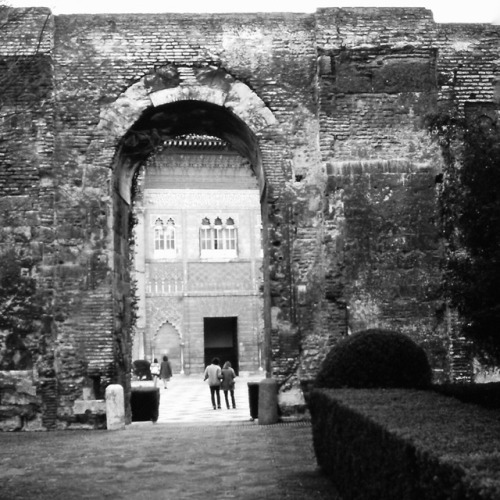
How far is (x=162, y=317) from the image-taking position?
1268 inches

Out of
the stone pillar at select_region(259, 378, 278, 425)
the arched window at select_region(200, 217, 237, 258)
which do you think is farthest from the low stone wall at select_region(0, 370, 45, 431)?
the arched window at select_region(200, 217, 237, 258)

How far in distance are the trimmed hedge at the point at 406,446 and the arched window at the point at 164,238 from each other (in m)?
25.7

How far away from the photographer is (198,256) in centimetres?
3275

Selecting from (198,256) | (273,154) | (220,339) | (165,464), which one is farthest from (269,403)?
(220,339)

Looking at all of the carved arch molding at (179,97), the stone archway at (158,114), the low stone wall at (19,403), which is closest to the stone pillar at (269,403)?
the stone archway at (158,114)

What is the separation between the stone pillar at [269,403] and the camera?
11883mm

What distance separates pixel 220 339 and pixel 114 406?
2220 cm

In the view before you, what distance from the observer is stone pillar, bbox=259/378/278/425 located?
1188 centimetres

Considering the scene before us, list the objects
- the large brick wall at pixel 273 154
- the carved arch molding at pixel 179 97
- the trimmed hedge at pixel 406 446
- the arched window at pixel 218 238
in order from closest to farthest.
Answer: the trimmed hedge at pixel 406 446, the large brick wall at pixel 273 154, the carved arch molding at pixel 179 97, the arched window at pixel 218 238

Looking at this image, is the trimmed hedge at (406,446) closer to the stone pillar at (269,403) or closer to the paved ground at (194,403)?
the stone pillar at (269,403)

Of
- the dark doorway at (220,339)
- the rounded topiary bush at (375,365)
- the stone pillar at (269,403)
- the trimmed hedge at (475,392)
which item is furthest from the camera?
the dark doorway at (220,339)

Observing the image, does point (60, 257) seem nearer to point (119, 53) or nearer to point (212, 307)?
point (119, 53)

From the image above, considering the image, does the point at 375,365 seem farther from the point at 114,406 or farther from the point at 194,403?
the point at 194,403

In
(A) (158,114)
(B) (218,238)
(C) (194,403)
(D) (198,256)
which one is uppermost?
(B) (218,238)
